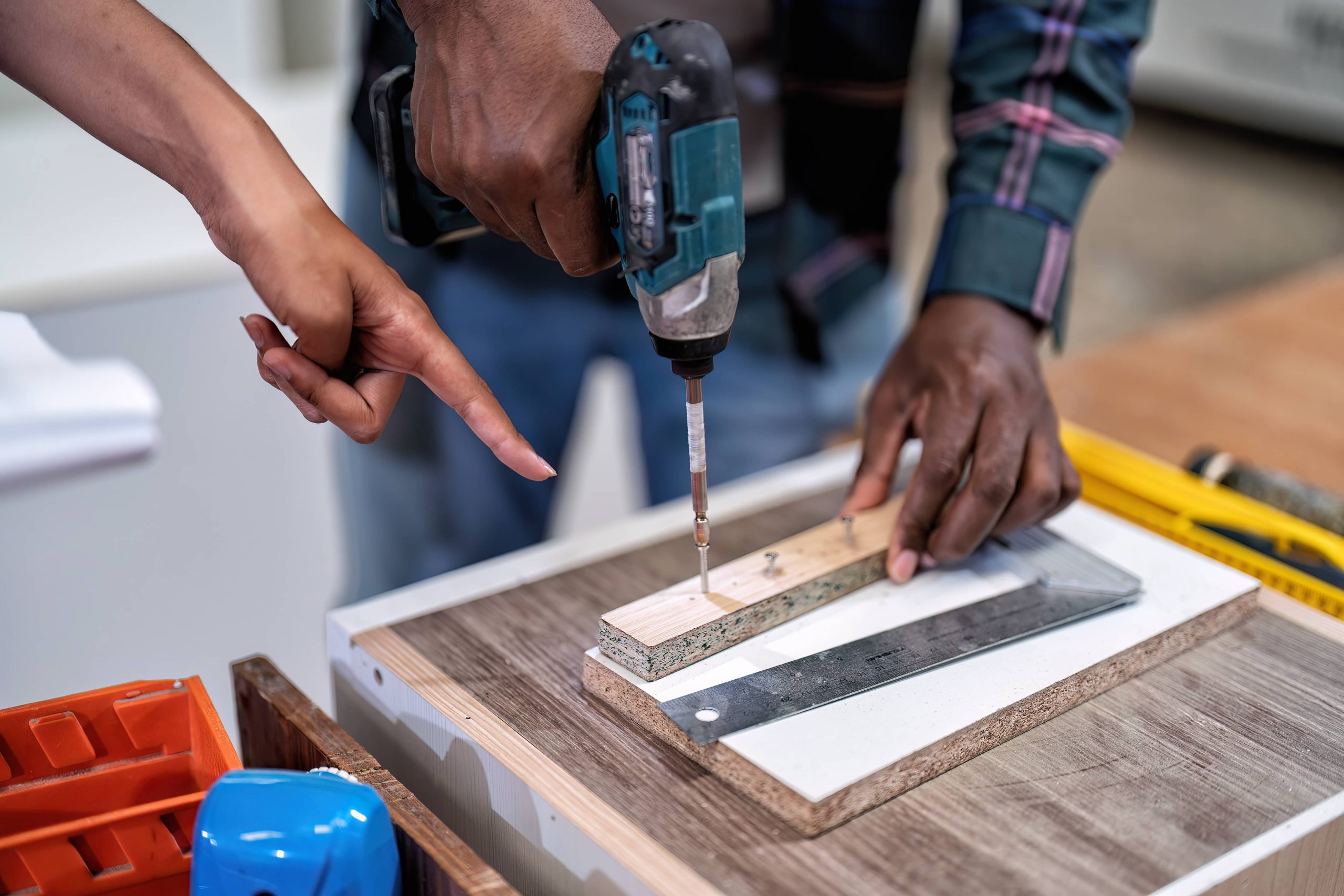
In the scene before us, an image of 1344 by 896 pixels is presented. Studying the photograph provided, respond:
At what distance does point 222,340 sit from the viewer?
87.0 inches

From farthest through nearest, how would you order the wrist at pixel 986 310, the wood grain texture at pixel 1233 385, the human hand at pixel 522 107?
the wood grain texture at pixel 1233 385
the wrist at pixel 986 310
the human hand at pixel 522 107

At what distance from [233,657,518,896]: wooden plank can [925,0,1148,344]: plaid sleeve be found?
706 millimetres

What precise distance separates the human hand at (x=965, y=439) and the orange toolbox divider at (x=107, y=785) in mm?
568

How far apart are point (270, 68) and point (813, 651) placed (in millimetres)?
2387

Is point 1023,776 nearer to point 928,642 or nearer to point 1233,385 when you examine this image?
point 928,642

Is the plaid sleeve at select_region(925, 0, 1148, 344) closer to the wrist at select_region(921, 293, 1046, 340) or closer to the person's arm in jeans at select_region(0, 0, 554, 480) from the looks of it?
the wrist at select_region(921, 293, 1046, 340)

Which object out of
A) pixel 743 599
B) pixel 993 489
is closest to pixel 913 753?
pixel 743 599

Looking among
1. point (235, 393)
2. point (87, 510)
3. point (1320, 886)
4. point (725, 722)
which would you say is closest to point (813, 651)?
point (725, 722)

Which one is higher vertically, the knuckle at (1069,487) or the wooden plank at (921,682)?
the knuckle at (1069,487)

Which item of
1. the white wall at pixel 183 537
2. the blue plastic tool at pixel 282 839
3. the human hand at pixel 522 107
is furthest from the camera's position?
the white wall at pixel 183 537

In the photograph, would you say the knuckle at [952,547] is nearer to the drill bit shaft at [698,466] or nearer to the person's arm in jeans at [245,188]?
the drill bit shaft at [698,466]

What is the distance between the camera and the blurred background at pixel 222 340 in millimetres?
1600

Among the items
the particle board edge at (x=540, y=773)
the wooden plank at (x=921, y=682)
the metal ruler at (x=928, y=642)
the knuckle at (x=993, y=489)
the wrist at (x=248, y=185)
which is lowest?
the particle board edge at (x=540, y=773)

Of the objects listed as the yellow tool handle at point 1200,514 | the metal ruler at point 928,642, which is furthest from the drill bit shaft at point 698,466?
the yellow tool handle at point 1200,514
